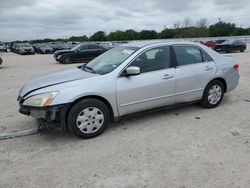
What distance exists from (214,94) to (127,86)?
2210mm

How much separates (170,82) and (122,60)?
100 cm

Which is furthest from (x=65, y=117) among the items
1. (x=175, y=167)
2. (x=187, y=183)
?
(x=187, y=183)

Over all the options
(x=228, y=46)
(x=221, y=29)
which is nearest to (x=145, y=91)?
(x=228, y=46)

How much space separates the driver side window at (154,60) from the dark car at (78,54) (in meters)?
12.7

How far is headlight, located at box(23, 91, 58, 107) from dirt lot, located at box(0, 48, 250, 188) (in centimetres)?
66

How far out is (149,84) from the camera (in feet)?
13.6

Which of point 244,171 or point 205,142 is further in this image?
point 205,142

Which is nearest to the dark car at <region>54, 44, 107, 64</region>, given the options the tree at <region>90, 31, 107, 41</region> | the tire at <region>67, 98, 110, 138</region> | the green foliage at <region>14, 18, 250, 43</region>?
the tire at <region>67, 98, 110, 138</region>

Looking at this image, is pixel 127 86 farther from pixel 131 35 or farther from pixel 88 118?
pixel 131 35

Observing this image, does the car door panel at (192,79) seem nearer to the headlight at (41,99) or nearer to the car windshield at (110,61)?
the car windshield at (110,61)

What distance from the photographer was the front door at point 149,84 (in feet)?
13.1

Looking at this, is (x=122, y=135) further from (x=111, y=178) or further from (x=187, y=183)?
(x=187, y=183)

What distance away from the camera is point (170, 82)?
4395 mm

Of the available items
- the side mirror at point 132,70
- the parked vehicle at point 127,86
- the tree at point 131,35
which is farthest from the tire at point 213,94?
the tree at point 131,35
